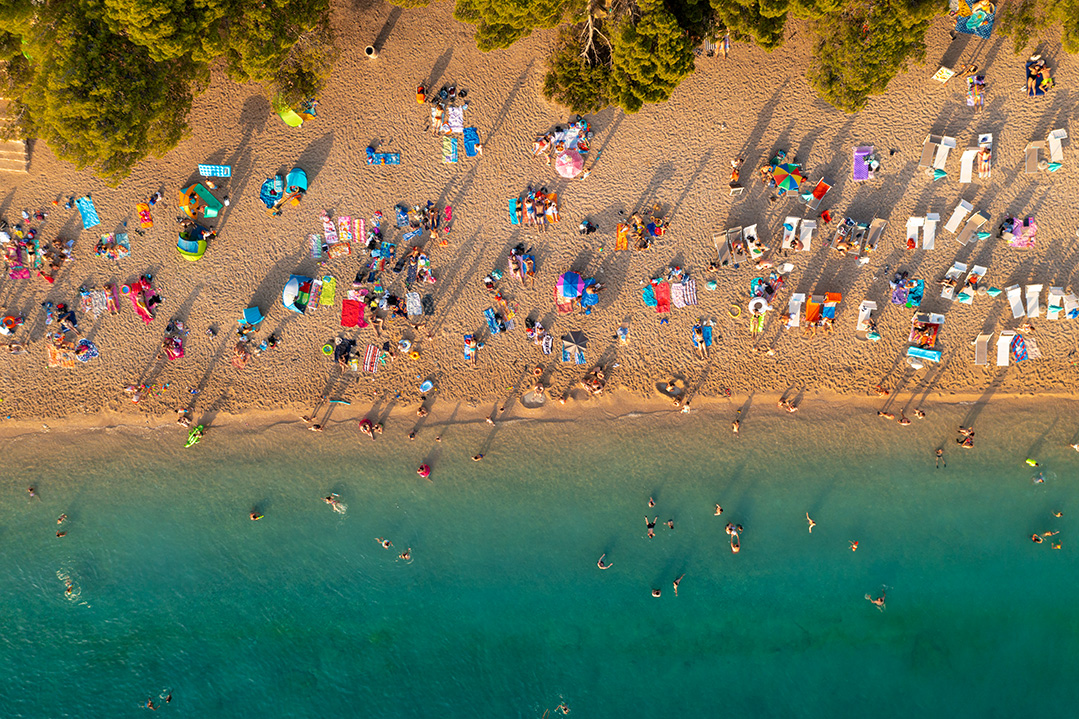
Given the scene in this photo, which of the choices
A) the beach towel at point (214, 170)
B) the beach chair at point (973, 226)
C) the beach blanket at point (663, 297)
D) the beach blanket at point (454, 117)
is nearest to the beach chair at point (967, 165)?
the beach chair at point (973, 226)

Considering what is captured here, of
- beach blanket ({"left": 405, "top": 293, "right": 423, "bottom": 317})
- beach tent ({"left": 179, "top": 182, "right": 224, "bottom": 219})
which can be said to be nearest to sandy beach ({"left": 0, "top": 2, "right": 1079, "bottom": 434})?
beach tent ({"left": 179, "top": 182, "right": 224, "bottom": 219})

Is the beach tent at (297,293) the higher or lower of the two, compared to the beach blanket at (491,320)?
lower

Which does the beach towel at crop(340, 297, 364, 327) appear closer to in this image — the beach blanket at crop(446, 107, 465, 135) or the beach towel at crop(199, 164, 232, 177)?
the beach towel at crop(199, 164, 232, 177)

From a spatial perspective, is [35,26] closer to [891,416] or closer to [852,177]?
[852,177]

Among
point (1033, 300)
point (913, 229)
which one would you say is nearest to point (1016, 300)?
point (1033, 300)

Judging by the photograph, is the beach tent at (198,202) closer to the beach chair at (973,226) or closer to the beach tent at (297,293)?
the beach tent at (297,293)

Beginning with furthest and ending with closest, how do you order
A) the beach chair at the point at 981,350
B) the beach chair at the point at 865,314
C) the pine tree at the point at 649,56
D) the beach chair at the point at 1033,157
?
1. the beach chair at the point at 981,350
2. the beach chair at the point at 865,314
3. the beach chair at the point at 1033,157
4. the pine tree at the point at 649,56

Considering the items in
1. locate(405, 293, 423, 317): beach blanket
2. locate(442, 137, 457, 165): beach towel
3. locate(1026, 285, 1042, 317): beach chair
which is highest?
locate(1026, 285, 1042, 317): beach chair
